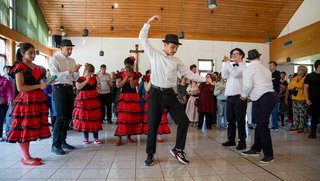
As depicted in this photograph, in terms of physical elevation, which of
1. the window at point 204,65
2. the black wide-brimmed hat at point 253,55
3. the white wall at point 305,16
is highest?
the white wall at point 305,16

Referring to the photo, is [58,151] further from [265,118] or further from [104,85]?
[104,85]

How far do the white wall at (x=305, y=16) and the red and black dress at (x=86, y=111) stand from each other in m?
10.0

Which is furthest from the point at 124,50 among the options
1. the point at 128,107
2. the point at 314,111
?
the point at 314,111

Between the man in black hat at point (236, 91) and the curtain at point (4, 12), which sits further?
the curtain at point (4, 12)

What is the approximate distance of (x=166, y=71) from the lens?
10.7 ft

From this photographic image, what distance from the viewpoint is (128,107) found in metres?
4.45

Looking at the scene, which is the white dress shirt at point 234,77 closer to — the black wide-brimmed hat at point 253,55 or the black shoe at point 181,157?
the black wide-brimmed hat at point 253,55

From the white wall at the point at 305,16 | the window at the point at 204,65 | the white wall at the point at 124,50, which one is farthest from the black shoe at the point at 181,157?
the window at the point at 204,65

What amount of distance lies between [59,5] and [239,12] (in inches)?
314

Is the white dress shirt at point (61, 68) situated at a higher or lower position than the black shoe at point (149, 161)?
higher

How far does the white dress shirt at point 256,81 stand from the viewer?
3.40 metres

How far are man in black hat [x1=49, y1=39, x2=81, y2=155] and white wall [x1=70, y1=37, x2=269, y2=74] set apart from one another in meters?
9.27

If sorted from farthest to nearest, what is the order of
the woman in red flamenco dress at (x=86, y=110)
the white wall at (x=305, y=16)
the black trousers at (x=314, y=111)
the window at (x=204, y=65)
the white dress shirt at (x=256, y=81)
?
the window at (x=204, y=65) → the white wall at (x=305, y=16) → the black trousers at (x=314, y=111) → the woman in red flamenco dress at (x=86, y=110) → the white dress shirt at (x=256, y=81)

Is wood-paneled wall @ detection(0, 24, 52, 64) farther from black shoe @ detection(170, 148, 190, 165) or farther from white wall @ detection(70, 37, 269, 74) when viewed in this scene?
black shoe @ detection(170, 148, 190, 165)
